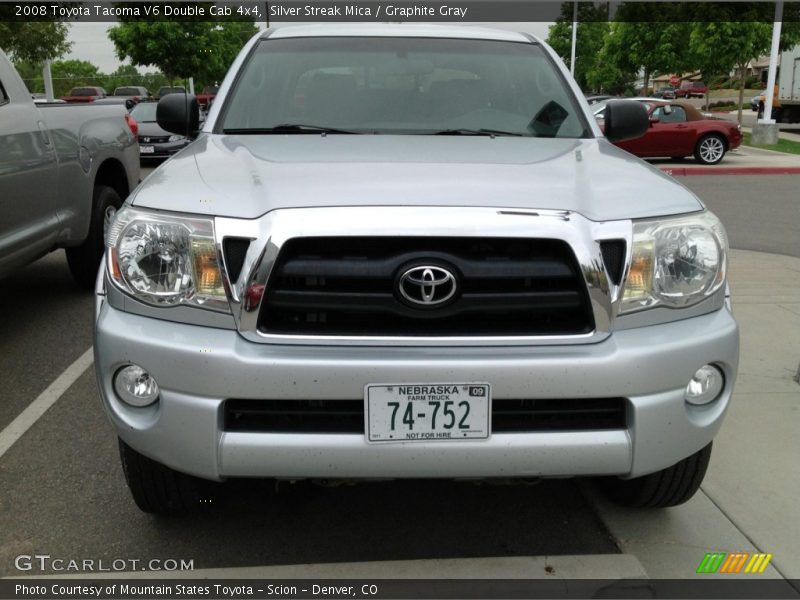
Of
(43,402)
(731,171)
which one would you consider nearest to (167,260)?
(43,402)

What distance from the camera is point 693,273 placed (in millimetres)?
2420

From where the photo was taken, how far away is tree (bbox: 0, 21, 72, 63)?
20455 mm

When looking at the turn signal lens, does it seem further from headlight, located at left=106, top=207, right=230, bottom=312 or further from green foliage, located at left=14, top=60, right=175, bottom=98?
green foliage, located at left=14, top=60, right=175, bottom=98

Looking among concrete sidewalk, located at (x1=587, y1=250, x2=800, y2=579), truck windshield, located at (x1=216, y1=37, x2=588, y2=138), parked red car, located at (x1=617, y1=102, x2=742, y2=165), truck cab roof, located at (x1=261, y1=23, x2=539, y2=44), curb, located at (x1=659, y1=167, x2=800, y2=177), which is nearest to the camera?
concrete sidewalk, located at (x1=587, y1=250, x2=800, y2=579)

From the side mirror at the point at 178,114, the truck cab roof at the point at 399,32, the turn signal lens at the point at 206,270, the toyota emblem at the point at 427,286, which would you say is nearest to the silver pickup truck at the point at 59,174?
the side mirror at the point at 178,114

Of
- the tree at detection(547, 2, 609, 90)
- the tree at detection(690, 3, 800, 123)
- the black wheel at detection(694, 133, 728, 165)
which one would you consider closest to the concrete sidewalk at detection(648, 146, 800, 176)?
the black wheel at detection(694, 133, 728, 165)

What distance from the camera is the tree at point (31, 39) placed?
67.1 feet

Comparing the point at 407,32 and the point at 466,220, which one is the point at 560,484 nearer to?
the point at 466,220

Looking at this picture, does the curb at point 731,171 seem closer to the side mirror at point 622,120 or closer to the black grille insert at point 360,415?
the side mirror at point 622,120

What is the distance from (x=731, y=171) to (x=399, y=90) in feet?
45.0

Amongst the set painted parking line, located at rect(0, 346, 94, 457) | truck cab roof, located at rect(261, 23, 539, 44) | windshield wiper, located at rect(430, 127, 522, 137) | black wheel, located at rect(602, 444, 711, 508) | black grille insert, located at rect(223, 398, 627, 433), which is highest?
truck cab roof, located at rect(261, 23, 539, 44)

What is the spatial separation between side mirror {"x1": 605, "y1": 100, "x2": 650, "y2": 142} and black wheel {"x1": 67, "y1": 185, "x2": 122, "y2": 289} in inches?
144

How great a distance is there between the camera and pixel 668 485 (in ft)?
9.05

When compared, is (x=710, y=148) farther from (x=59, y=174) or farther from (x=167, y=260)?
(x=167, y=260)
